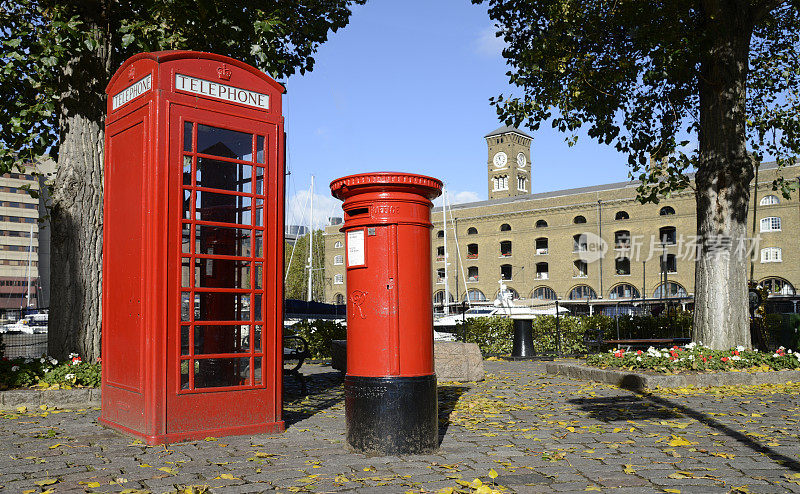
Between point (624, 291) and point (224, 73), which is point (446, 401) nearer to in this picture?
point (224, 73)

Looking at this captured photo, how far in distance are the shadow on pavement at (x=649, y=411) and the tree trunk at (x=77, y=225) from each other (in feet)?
22.4

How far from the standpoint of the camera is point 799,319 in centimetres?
2059

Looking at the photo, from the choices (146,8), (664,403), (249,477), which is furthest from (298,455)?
(146,8)

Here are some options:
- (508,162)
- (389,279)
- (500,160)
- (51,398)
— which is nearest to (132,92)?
(389,279)

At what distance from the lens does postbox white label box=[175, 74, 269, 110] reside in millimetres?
6496

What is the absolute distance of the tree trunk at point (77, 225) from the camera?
9688 mm

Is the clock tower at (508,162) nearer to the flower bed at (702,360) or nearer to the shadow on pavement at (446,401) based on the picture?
the flower bed at (702,360)

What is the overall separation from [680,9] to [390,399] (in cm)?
1116

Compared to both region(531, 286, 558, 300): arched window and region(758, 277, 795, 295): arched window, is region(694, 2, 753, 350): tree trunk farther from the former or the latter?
region(531, 286, 558, 300): arched window

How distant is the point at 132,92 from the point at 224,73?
96cm

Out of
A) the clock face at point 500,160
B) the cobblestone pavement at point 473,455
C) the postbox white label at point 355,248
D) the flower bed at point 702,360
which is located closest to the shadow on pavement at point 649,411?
the cobblestone pavement at point 473,455

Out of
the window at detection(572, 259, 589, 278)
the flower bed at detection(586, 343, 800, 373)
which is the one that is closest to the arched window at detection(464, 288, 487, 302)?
the window at detection(572, 259, 589, 278)

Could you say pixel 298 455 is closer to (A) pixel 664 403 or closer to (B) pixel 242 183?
(B) pixel 242 183

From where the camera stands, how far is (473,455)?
591 centimetres
